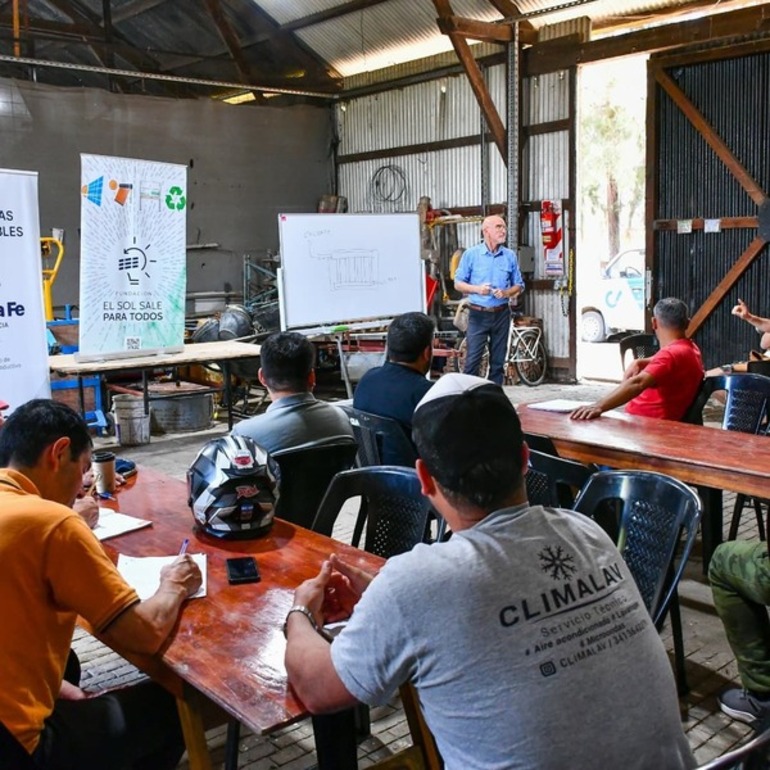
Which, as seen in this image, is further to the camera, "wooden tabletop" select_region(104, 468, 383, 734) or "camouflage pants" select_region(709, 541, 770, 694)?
"camouflage pants" select_region(709, 541, 770, 694)

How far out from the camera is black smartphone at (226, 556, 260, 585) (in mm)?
2244

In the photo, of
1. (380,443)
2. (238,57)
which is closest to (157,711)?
(380,443)

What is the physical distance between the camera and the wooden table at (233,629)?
1.68m

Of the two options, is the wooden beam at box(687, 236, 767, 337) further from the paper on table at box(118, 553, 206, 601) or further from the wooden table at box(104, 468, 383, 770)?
the paper on table at box(118, 553, 206, 601)

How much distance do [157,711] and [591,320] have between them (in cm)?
1116

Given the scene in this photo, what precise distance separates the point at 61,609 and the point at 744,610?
2.17 metres

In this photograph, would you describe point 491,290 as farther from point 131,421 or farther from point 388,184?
point 388,184

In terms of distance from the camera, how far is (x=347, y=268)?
28.2 feet

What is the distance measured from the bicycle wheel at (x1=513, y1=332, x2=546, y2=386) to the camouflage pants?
7.80 metres

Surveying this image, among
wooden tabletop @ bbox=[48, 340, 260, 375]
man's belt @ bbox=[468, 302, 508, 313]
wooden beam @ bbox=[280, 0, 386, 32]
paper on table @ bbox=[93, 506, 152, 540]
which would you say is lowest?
paper on table @ bbox=[93, 506, 152, 540]

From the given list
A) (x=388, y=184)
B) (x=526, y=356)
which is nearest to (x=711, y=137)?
(x=526, y=356)

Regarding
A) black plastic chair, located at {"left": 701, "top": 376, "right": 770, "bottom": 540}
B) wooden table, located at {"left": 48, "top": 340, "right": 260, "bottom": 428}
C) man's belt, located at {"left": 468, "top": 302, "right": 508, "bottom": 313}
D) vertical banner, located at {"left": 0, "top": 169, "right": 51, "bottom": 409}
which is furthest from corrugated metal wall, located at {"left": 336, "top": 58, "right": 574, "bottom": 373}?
vertical banner, located at {"left": 0, "top": 169, "right": 51, "bottom": 409}

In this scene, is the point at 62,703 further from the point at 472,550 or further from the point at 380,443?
the point at 380,443

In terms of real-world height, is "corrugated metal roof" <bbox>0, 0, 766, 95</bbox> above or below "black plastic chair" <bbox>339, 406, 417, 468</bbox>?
above
